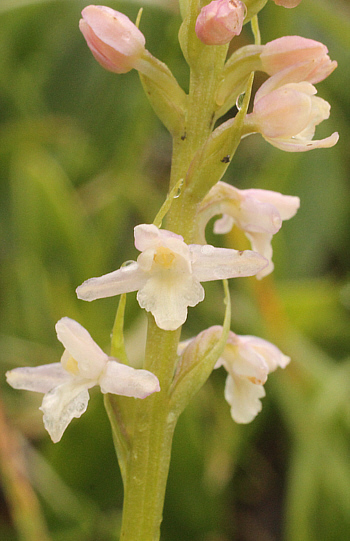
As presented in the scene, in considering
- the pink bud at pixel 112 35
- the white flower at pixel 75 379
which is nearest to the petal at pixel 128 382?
the white flower at pixel 75 379

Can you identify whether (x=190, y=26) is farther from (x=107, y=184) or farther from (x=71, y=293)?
(x=107, y=184)

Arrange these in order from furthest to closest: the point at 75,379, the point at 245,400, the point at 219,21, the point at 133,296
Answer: the point at 133,296 → the point at 245,400 → the point at 75,379 → the point at 219,21

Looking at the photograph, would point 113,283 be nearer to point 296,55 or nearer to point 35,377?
point 35,377

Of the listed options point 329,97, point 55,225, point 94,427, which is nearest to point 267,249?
point 94,427

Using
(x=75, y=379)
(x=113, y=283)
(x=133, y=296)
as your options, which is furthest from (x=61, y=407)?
(x=133, y=296)

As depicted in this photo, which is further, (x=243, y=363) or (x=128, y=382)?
(x=243, y=363)

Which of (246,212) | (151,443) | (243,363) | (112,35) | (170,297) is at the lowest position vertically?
(151,443)

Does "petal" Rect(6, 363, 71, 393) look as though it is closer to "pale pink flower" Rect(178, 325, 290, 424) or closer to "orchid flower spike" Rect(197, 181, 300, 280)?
"pale pink flower" Rect(178, 325, 290, 424)

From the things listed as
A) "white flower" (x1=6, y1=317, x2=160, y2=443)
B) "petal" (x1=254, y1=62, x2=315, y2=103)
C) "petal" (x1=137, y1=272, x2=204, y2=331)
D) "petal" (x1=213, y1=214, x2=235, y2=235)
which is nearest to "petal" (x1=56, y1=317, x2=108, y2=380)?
"white flower" (x1=6, y1=317, x2=160, y2=443)
